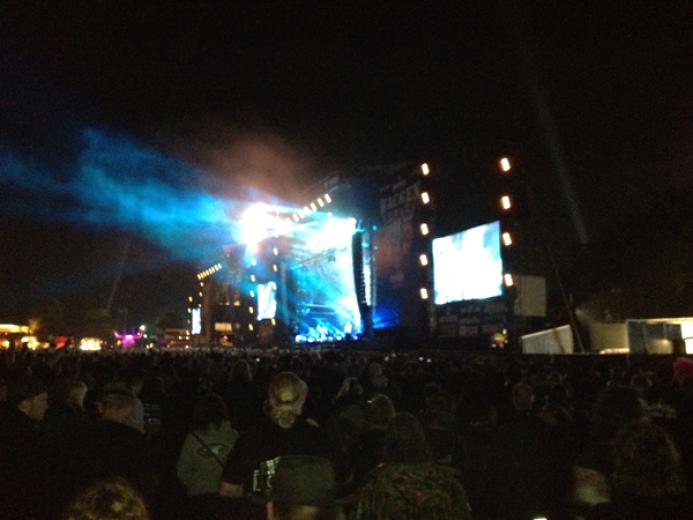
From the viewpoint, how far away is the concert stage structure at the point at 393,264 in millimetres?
28250

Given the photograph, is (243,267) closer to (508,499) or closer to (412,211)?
(412,211)

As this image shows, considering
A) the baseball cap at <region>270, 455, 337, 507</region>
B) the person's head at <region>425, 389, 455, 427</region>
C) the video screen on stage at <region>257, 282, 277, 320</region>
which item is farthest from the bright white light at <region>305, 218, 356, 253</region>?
the baseball cap at <region>270, 455, 337, 507</region>

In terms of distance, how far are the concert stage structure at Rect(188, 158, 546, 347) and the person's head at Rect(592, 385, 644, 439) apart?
2221cm

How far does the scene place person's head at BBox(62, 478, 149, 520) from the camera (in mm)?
1876

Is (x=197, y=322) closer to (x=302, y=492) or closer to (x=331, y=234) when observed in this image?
(x=331, y=234)

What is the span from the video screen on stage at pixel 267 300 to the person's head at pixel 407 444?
164ft

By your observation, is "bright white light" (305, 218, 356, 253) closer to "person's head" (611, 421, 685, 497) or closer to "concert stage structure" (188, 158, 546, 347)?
"concert stage structure" (188, 158, 546, 347)

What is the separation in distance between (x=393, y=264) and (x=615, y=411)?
34.7 meters

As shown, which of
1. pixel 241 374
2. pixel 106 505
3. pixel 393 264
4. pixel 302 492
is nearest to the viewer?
pixel 106 505

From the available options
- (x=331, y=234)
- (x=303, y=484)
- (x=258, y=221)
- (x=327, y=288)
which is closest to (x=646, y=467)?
(x=303, y=484)

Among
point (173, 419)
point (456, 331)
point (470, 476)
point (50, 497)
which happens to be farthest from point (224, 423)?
point (456, 331)

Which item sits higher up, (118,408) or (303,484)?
(118,408)

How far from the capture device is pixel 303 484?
2520 millimetres

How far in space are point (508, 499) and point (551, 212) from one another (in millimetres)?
30674
